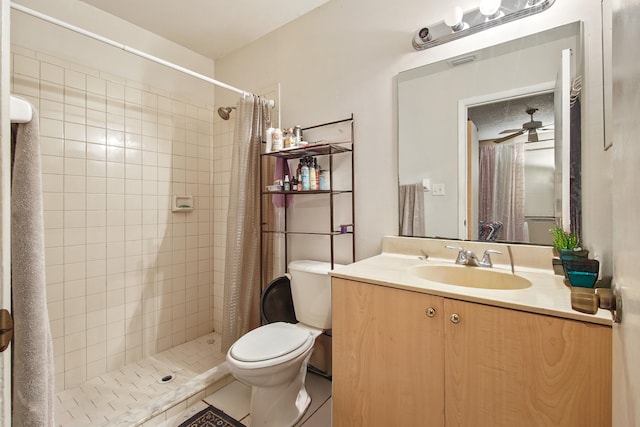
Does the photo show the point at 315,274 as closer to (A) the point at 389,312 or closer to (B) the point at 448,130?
(A) the point at 389,312

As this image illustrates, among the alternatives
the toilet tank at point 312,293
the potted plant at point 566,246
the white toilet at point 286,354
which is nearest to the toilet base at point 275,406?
the white toilet at point 286,354

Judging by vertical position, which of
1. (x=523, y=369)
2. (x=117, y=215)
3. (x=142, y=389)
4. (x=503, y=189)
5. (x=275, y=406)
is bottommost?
(x=142, y=389)

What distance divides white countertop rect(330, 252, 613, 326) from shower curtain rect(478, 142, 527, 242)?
0.61 ft

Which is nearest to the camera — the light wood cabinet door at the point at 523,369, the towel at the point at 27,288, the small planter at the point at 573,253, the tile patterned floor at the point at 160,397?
the towel at the point at 27,288

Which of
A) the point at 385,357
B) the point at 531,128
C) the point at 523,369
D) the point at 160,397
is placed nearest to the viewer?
the point at 523,369

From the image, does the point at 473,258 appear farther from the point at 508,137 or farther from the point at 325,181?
the point at 325,181

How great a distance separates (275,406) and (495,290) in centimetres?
117

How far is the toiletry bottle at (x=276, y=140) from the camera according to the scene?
6.02ft

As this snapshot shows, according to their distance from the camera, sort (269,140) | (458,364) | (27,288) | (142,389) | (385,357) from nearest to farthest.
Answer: (27,288) < (458,364) < (385,357) < (142,389) < (269,140)

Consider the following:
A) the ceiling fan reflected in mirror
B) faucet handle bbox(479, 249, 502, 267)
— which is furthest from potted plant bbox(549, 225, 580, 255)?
the ceiling fan reflected in mirror

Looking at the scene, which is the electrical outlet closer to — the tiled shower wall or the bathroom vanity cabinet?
the bathroom vanity cabinet

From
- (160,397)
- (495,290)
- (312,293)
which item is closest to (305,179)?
(312,293)

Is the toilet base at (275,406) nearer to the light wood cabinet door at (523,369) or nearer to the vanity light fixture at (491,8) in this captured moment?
the light wood cabinet door at (523,369)

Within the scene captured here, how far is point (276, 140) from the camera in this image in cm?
184
